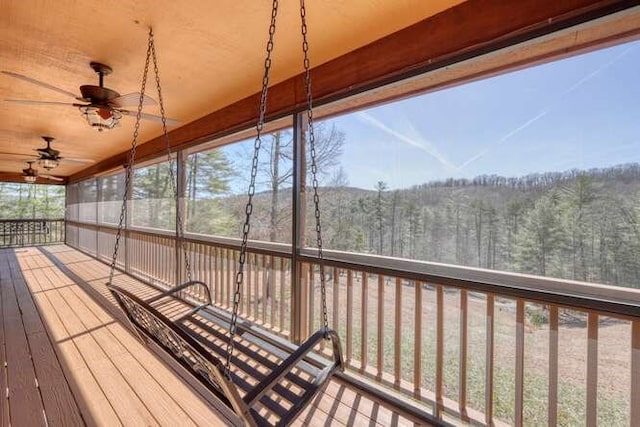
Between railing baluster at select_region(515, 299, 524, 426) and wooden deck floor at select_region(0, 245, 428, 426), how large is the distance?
1.85 ft

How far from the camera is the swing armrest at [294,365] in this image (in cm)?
137

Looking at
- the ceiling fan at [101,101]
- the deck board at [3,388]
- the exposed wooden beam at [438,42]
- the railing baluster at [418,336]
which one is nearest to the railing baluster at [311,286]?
the railing baluster at [418,336]

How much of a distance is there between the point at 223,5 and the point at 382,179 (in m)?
1.50

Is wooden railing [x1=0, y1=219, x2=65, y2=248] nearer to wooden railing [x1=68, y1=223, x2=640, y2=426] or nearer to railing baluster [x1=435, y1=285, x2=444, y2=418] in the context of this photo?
wooden railing [x1=68, y1=223, x2=640, y2=426]

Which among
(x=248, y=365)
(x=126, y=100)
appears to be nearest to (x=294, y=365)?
(x=248, y=365)

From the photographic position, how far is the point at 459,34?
179 cm

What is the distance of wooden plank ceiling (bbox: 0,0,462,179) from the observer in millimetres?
1837

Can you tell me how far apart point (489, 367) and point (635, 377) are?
1.98 ft

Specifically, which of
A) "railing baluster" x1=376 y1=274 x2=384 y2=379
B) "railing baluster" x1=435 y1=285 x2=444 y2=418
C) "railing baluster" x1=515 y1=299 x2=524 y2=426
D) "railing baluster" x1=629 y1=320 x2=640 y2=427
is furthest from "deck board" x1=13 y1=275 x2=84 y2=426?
"railing baluster" x1=629 y1=320 x2=640 y2=427

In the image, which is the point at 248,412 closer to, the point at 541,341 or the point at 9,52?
the point at 541,341

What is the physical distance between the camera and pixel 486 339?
1.87 meters

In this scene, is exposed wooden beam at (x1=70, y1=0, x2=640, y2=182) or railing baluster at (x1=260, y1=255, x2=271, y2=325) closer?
exposed wooden beam at (x1=70, y1=0, x2=640, y2=182)

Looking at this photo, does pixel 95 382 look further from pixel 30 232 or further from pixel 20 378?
pixel 30 232

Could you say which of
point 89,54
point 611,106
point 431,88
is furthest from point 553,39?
point 89,54
